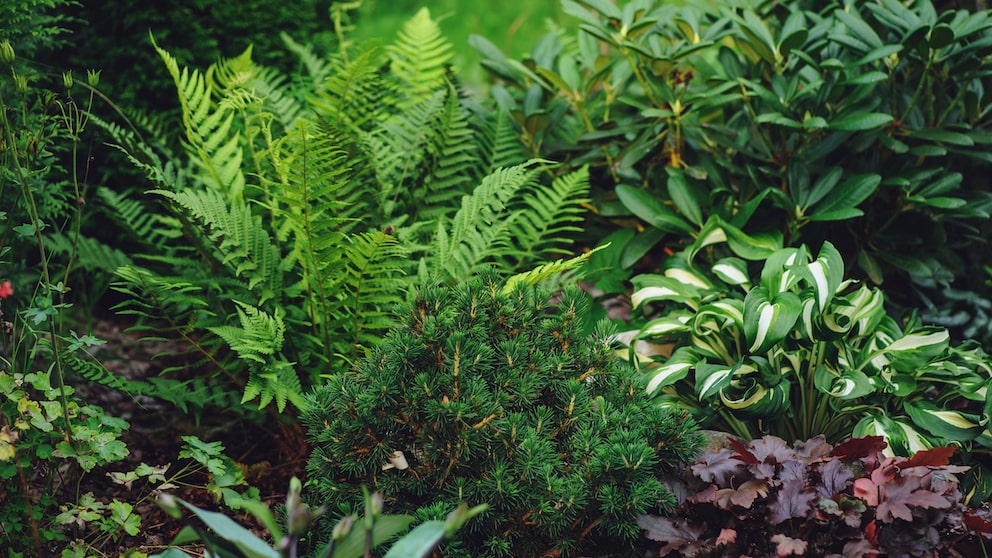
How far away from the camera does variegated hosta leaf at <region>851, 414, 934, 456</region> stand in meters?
2.26

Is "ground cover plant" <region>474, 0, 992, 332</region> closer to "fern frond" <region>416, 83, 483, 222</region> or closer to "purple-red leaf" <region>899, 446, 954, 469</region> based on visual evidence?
"fern frond" <region>416, 83, 483, 222</region>

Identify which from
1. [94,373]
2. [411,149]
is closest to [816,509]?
[411,149]

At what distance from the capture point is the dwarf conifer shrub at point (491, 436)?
1855mm

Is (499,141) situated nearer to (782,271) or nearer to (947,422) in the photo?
(782,271)

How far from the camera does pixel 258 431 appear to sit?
9.73 ft

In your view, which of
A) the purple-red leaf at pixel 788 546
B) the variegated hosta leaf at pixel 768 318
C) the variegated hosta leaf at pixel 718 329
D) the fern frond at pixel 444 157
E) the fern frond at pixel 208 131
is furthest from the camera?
the fern frond at pixel 444 157

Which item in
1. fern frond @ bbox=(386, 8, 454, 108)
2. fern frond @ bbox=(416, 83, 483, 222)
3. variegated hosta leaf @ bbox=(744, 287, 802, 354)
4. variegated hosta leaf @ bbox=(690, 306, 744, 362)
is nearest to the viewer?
variegated hosta leaf @ bbox=(744, 287, 802, 354)

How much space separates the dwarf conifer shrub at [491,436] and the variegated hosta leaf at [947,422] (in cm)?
81

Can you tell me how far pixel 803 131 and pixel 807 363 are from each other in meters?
0.93

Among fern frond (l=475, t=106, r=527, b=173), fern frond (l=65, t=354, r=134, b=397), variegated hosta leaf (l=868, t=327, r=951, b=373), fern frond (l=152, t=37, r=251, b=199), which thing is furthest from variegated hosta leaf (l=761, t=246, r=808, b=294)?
fern frond (l=65, t=354, r=134, b=397)

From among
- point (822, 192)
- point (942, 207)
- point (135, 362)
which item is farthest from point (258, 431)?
point (942, 207)

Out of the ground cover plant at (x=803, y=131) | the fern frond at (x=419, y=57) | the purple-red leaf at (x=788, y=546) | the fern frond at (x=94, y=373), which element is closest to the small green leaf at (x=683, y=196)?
the ground cover plant at (x=803, y=131)

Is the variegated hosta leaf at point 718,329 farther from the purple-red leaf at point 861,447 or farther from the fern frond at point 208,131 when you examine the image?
the fern frond at point 208,131

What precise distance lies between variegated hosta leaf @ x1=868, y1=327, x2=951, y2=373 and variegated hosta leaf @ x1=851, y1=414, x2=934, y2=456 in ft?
0.66
